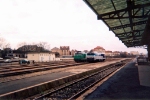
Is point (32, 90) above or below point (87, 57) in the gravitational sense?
below

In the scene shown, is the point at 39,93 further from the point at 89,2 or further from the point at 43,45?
the point at 43,45

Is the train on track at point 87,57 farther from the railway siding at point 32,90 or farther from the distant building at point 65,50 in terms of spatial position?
the distant building at point 65,50

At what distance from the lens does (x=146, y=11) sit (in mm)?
14648

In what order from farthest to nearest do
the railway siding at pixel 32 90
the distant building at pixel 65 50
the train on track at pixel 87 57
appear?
the distant building at pixel 65 50
the train on track at pixel 87 57
the railway siding at pixel 32 90

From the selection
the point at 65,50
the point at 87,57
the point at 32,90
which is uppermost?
the point at 65,50

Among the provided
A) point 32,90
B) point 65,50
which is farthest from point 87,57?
point 65,50

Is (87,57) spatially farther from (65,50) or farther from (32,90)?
(65,50)

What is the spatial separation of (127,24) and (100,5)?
8.07 m

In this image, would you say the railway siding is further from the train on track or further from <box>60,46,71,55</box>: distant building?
<box>60,46,71,55</box>: distant building

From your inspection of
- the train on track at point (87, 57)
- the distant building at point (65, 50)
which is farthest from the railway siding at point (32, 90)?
the distant building at point (65, 50)

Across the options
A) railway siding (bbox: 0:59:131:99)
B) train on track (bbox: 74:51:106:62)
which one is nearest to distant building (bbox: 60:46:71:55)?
train on track (bbox: 74:51:106:62)

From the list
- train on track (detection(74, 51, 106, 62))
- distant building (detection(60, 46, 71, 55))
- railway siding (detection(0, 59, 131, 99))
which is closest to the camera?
railway siding (detection(0, 59, 131, 99))

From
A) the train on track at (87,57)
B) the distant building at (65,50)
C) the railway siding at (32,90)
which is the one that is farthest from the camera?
the distant building at (65,50)

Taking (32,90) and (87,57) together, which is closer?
(32,90)
